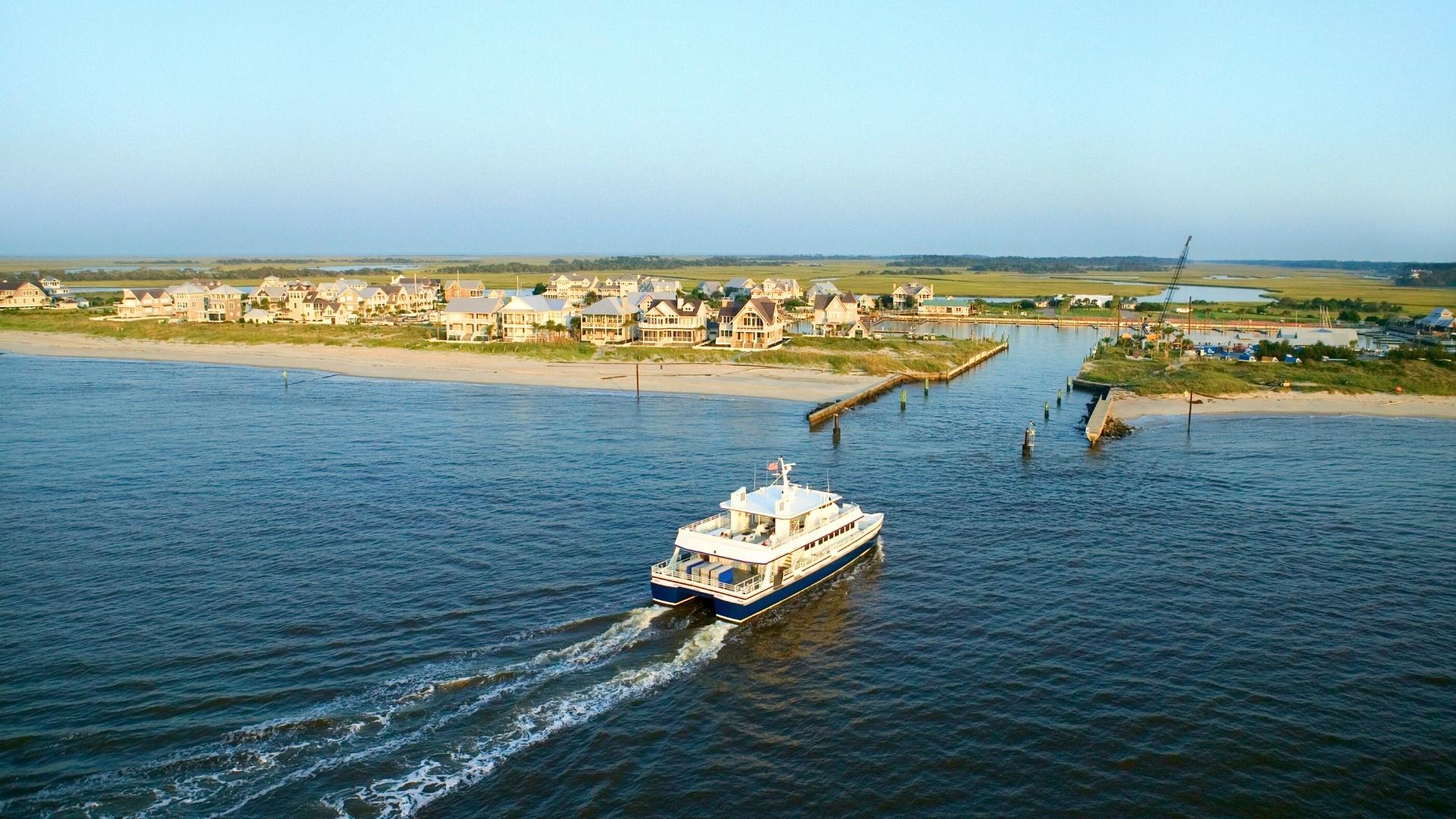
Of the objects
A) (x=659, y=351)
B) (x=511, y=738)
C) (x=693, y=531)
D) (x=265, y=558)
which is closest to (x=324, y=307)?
(x=659, y=351)

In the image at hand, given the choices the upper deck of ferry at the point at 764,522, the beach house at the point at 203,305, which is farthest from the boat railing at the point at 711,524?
the beach house at the point at 203,305

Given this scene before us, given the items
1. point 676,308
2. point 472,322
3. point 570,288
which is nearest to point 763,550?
point 676,308

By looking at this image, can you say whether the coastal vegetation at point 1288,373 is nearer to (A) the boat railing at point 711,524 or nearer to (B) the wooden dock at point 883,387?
(B) the wooden dock at point 883,387

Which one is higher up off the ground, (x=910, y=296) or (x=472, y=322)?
(x=910, y=296)

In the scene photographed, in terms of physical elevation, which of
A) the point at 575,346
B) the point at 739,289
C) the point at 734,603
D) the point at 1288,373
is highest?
the point at 739,289

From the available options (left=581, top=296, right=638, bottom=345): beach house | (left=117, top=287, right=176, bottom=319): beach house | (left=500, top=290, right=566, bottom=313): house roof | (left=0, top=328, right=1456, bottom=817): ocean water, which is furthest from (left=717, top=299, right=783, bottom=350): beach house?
(left=117, top=287, right=176, bottom=319): beach house

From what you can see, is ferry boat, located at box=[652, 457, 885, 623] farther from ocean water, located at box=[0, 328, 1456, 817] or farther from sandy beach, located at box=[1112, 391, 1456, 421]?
sandy beach, located at box=[1112, 391, 1456, 421]

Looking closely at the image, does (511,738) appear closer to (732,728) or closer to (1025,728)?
(732,728)

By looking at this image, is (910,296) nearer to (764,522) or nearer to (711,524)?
(764,522)
